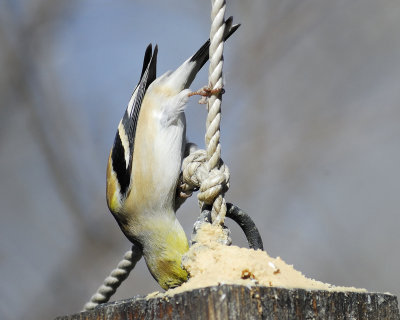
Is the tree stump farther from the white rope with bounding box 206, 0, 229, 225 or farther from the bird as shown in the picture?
the bird

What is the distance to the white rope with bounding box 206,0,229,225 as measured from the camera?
1.44 meters

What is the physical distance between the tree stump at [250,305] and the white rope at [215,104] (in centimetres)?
40

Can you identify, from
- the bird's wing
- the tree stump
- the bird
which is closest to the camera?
the tree stump

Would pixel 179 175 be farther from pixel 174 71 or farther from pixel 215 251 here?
pixel 215 251

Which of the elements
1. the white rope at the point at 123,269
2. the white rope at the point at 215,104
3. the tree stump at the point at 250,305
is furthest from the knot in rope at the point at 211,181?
the white rope at the point at 123,269

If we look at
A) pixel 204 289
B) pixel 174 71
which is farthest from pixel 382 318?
pixel 174 71

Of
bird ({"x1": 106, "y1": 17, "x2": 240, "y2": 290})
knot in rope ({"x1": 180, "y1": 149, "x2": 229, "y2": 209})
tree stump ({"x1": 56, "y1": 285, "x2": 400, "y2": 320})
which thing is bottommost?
tree stump ({"x1": 56, "y1": 285, "x2": 400, "y2": 320})

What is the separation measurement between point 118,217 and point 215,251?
1335 millimetres

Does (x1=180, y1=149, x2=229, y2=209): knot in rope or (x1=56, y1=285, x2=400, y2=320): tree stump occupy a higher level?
(x1=180, y1=149, x2=229, y2=209): knot in rope

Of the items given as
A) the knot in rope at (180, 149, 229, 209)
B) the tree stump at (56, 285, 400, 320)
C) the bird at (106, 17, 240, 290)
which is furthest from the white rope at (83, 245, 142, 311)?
the tree stump at (56, 285, 400, 320)

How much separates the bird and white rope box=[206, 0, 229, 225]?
547 mm

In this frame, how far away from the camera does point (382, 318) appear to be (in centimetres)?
116

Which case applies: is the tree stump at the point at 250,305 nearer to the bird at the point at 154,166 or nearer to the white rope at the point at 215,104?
the white rope at the point at 215,104

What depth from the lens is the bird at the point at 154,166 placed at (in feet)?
7.18
